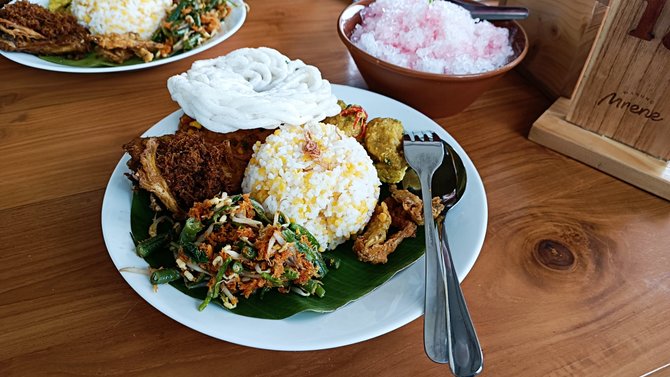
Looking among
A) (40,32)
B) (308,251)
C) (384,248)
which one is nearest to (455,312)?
(384,248)

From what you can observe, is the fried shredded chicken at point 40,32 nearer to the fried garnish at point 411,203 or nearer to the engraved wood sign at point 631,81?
the fried garnish at point 411,203

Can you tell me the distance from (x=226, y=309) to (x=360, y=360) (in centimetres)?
39

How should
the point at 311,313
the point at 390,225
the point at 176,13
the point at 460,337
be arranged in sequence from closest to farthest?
the point at 460,337
the point at 311,313
the point at 390,225
the point at 176,13

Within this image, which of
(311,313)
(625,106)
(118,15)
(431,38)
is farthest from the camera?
(118,15)

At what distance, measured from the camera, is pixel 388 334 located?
137cm

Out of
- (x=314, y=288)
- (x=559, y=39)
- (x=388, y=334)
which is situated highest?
(x=559, y=39)

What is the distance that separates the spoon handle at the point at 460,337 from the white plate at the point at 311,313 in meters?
0.07

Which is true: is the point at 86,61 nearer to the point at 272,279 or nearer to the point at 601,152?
the point at 272,279

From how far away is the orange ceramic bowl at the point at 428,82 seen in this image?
1.89 m

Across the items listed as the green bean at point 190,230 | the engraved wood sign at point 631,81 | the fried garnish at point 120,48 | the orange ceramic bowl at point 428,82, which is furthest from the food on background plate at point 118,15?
the engraved wood sign at point 631,81

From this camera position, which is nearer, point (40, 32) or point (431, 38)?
point (431, 38)

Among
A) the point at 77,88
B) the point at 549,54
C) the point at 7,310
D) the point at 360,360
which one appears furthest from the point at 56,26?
the point at 549,54

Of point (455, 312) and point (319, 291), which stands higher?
point (455, 312)

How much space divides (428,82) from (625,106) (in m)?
0.75
